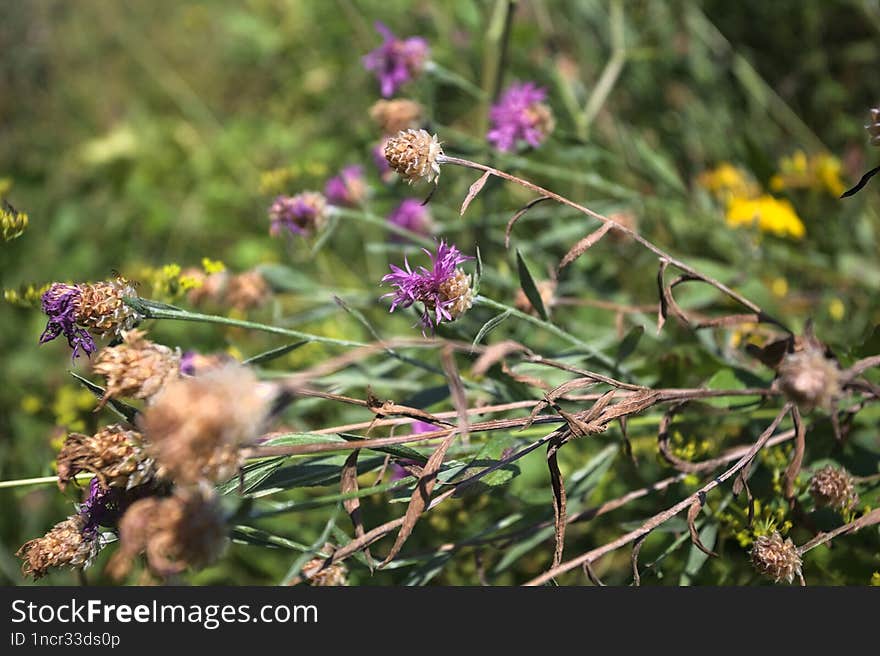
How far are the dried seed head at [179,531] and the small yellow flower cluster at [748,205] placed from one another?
4.24 feet

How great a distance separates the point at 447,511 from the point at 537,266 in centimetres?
55

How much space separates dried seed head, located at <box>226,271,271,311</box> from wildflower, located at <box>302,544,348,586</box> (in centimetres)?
63

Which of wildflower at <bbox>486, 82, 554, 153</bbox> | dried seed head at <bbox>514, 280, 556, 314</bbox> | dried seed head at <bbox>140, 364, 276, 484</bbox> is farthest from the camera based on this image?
wildflower at <bbox>486, 82, 554, 153</bbox>

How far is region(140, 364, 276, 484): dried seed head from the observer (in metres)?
0.60

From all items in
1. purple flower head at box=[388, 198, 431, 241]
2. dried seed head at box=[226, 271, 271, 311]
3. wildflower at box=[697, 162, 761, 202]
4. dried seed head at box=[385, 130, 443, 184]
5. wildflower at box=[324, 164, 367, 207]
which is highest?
dried seed head at box=[385, 130, 443, 184]

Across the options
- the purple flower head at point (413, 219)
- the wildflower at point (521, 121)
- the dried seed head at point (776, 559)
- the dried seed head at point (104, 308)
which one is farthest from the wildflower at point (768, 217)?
the dried seed head at point (104, 308)

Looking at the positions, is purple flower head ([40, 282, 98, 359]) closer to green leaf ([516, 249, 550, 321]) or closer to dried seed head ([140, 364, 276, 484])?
dried seed head ([140, 364, 276, 484])

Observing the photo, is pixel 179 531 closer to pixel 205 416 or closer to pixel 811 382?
pixel 205 416

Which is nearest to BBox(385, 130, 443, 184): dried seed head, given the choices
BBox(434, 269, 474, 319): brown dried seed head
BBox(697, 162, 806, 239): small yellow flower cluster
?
BBox(434, 269, 474, 319): brown dried seed head

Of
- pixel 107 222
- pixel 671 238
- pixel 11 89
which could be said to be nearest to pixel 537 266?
pixel 671 238

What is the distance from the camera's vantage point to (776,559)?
2.94ft

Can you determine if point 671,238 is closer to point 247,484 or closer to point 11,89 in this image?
point 247,484

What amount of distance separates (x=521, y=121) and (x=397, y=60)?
33 cm

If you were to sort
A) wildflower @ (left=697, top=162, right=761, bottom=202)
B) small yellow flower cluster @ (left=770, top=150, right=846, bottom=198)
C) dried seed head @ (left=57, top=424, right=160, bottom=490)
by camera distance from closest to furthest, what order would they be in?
1. dried seed head @ (left=57, top=424, right=160, bottom=490)
2. small yellow flower cluster @ (left=770, top=150, right=846, bottom=198)
3. wildflower @ (left=697, top=162, right=761, bottom=202)
